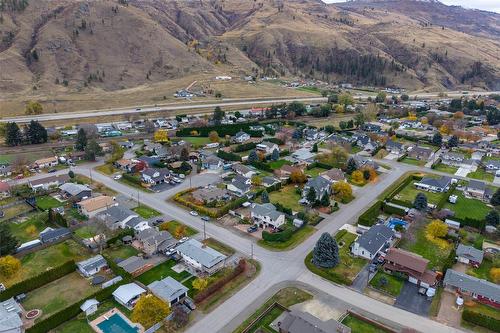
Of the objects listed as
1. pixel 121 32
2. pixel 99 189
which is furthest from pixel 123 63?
pixel 99 189

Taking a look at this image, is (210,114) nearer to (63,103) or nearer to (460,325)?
(63,103)

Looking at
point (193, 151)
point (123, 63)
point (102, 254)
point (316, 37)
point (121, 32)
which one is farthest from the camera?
point (316, 37)

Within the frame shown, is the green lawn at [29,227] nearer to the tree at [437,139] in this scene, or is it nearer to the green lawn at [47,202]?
the green lawn at [47,202]

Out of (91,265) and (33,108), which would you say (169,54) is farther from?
(91,265)

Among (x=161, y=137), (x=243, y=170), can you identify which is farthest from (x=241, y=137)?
(x=243, y=170)

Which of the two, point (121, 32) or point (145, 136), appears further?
point (121, 32)

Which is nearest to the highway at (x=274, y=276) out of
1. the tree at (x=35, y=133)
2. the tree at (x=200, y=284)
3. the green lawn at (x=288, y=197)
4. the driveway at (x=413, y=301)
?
the driveway at (x=413, y=301)

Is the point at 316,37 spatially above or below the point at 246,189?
above
